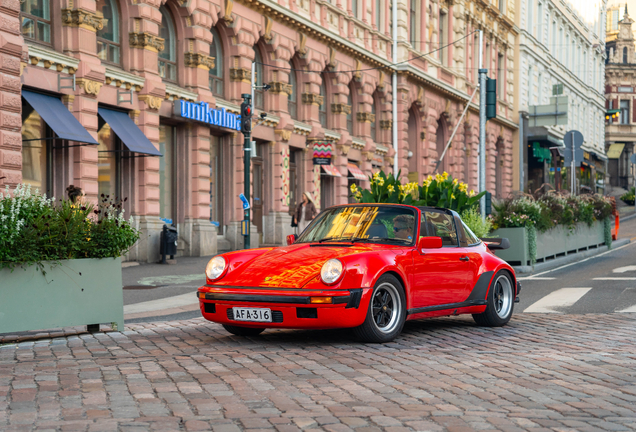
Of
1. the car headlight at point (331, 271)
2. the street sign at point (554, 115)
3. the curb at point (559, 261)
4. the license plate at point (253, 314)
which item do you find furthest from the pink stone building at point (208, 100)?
the car headlight at point (331, 271)

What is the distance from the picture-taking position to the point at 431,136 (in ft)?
131

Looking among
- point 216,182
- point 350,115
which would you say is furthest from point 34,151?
point 350,115

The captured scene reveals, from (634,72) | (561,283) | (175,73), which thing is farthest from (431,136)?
(634,72)

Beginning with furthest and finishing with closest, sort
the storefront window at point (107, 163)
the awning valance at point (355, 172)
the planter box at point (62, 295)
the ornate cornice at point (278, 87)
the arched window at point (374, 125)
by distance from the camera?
the arched window at point (374, 125) → the awning valance at point (355, 172) → the ornate cornice at point (278, 87) → the storefront window at point (107, 163) → the planter box at point (62, 295)

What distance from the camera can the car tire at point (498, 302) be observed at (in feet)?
30.9

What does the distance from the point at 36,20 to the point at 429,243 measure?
12759mm

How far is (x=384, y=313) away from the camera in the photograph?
8031mm

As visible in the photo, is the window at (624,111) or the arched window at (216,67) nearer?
the arched window at (216,67)

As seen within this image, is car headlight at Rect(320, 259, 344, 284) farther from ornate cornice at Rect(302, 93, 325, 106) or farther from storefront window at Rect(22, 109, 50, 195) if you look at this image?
ornate cornice at Rect(302, 93, 325, 106)

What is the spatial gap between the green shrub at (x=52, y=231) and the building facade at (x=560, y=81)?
39.2 m

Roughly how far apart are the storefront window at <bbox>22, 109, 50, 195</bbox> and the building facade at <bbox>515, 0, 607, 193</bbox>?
32218mm

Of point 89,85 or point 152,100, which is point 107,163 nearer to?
point 152,100

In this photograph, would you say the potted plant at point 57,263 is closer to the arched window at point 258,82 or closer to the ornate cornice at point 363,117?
the arched window at point 258,82

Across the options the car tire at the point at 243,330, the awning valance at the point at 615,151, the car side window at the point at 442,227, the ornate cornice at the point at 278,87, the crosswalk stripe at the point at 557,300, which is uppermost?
the awning valance at the point at 615,151
